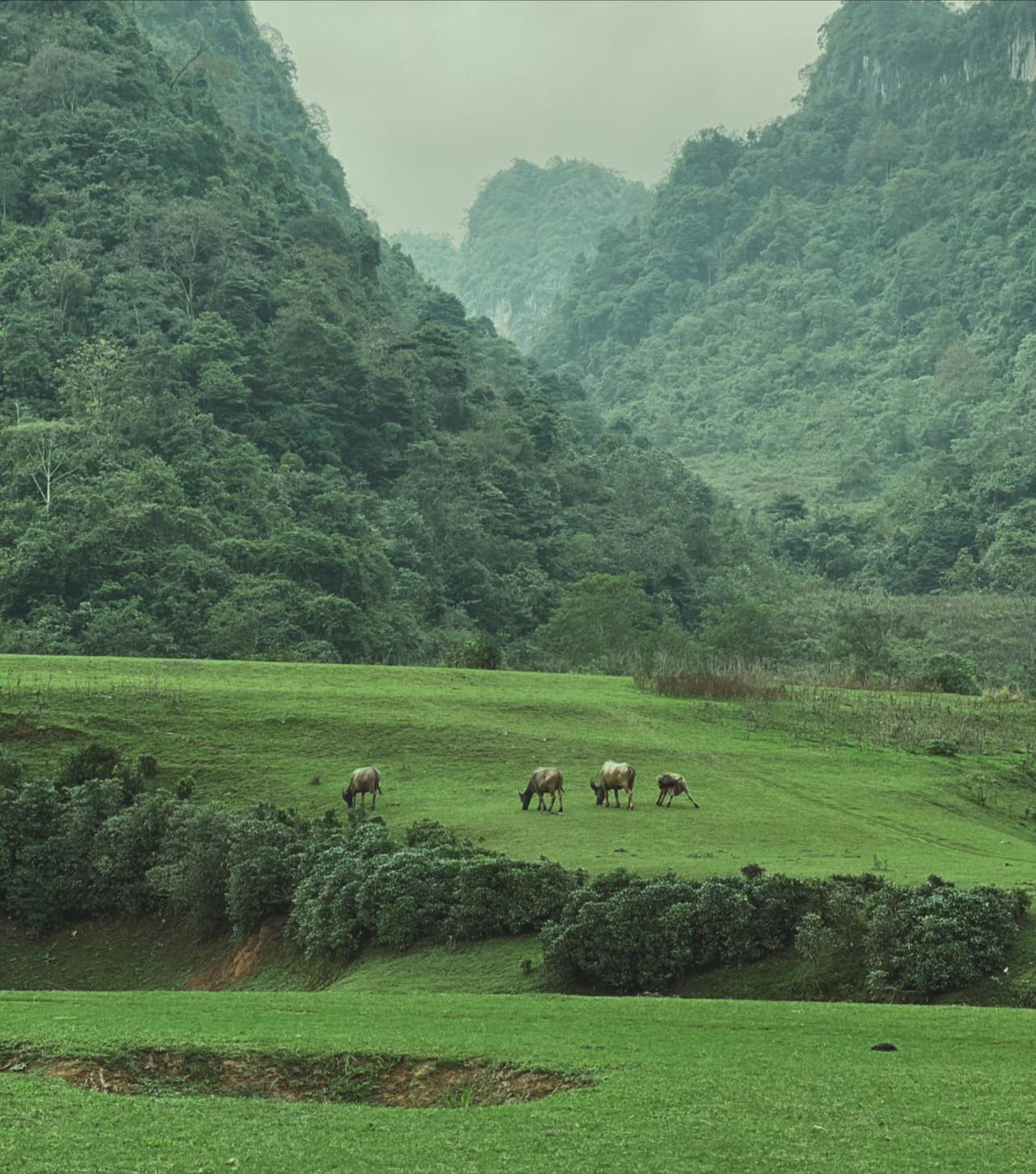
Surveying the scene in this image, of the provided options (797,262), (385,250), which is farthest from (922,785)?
(797,262)

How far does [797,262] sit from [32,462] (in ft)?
392

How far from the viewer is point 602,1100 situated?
12.3m

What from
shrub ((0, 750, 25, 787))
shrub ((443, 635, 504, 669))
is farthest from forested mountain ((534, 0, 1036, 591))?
shrub ((0, 750, 25, 787))

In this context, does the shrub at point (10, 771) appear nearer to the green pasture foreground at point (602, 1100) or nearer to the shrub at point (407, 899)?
the shrub at point (407, 899)

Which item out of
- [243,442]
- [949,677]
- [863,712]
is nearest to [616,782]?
[863,712]

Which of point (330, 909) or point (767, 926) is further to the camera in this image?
point (330, 909)

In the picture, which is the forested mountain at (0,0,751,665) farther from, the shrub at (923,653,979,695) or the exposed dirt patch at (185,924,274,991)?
the exposed dirt patch at (185,924,274,991)

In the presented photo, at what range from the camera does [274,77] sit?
471 ft

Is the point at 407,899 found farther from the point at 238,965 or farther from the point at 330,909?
the point at 238,965

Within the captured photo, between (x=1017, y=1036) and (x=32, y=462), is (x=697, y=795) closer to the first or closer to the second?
(x=1017, y=1036)

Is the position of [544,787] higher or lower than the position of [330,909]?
higher

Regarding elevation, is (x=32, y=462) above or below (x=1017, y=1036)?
above

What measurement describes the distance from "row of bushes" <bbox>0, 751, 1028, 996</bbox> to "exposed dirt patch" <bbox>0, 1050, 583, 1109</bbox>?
6.70 metres

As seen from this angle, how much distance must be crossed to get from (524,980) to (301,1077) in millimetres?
7539
